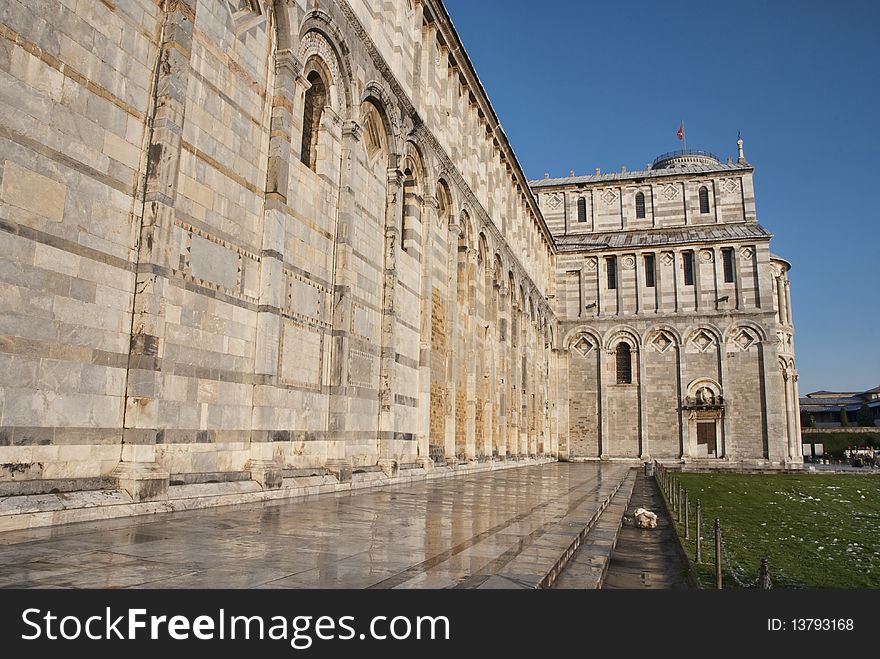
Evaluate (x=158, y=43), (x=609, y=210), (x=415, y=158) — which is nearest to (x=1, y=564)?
(x=158, y=43)

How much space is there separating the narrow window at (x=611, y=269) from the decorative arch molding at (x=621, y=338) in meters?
3.00

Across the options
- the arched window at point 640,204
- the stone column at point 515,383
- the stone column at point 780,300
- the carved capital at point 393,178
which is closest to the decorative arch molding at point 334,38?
the carved capital at point 393,178

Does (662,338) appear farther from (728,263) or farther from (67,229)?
(67,229)

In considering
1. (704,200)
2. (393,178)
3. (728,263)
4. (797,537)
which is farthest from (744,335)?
(797,537)

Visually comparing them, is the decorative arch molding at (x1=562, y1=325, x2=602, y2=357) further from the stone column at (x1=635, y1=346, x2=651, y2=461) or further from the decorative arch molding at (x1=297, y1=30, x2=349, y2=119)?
the decorative arch molding at (x1=297, y1=30, x2=349, y2=119)

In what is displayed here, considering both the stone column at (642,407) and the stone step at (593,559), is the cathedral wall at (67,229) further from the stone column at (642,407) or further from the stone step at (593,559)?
the stone column at (642,407)

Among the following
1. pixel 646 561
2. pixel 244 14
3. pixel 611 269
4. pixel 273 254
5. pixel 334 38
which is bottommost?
pixel 646 561

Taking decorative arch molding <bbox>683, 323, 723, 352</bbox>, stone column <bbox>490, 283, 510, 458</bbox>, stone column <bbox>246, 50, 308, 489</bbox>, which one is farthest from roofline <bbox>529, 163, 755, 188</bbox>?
stone column <bbox>246, 50, 308, 489</bbox>

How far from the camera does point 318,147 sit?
45.3ft

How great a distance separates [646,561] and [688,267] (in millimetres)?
37444

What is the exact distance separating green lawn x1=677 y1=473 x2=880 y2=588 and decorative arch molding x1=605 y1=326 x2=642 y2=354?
2149 centimetres

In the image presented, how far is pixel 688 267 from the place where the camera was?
42125mm

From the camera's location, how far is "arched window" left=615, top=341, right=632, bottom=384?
139 ft

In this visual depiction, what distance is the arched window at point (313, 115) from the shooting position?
538 inches
